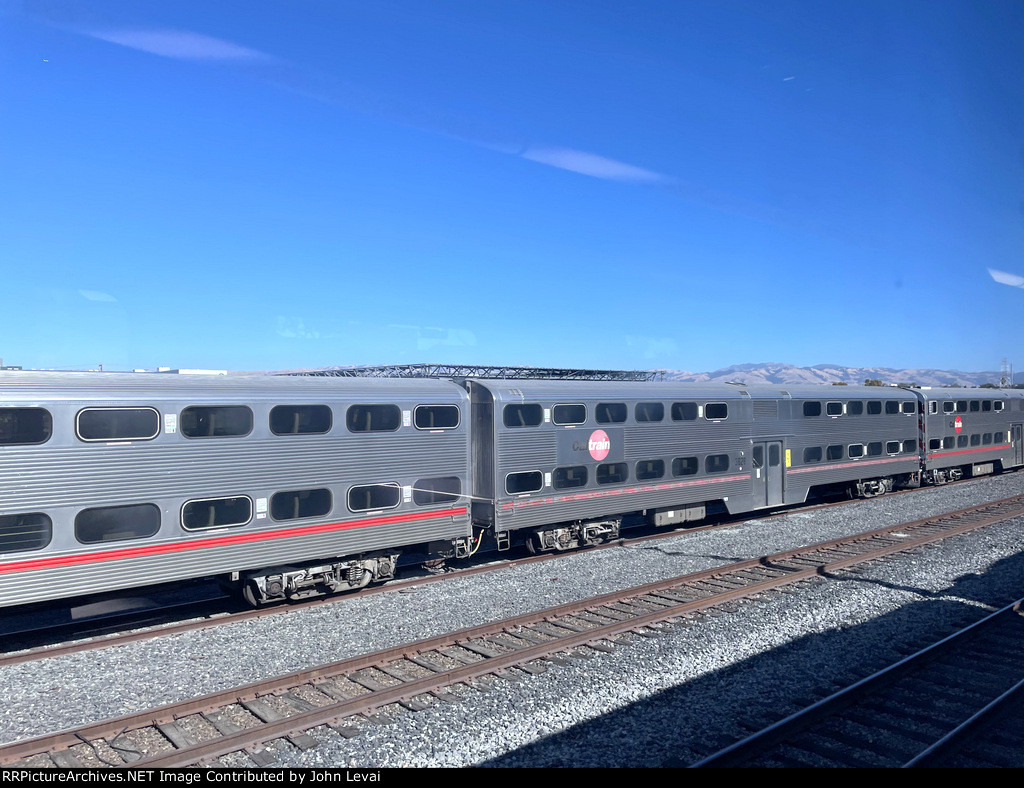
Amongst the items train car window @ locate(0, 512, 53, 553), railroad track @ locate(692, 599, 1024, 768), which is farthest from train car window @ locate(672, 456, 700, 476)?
train car window @ locate(0, 512, 53, 553)

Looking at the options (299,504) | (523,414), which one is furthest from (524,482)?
(299,504)

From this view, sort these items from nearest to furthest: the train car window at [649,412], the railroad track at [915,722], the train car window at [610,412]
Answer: the railroad track at [915,722], the train car window at [610,412], the train car window at [649,412]

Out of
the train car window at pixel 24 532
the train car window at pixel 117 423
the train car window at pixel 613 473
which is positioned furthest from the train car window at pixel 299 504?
the train car window at pixel 613 473

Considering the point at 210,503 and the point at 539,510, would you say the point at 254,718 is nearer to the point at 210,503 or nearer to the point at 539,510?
the point at 210,503

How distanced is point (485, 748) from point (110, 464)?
6813mm

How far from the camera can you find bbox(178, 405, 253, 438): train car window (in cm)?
1083

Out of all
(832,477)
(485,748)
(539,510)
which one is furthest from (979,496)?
(485,748)

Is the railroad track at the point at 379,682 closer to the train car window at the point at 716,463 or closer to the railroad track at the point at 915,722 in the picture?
the railroad track at the point at 915,722

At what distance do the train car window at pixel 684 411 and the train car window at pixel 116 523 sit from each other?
11.9 m

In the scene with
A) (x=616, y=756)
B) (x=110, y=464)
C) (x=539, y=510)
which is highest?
(x=110, y=464)

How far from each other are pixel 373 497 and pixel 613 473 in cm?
617

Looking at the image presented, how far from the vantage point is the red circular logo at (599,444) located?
15.9 metres

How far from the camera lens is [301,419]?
11953 mm

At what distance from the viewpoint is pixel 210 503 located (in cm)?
1101
